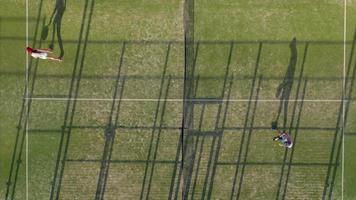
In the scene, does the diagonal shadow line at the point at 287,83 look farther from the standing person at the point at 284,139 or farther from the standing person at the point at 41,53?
the standing person at the point at 41,53

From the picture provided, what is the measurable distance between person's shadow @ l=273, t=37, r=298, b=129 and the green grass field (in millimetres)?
26

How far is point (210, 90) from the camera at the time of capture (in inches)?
416

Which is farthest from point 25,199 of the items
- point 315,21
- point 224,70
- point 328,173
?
point 315,21

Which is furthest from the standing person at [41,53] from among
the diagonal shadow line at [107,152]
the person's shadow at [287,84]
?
the person's shadow at [287,84]

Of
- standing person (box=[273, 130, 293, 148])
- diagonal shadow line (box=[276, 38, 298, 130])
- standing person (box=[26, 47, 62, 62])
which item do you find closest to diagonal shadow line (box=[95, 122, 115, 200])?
standing person (box=[26, 47, 62, 62])

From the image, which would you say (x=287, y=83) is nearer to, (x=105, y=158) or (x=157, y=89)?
(x=157, y=89)

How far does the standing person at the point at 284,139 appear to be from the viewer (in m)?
10.4

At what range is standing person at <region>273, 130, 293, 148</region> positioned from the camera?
10.4m

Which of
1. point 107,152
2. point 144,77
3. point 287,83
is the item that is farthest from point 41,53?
point 287,83

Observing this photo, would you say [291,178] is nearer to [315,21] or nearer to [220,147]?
[220,147]

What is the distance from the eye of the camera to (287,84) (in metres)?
10.6

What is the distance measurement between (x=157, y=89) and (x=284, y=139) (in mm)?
3445

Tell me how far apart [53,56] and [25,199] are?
374 cm

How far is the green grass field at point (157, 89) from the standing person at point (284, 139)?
0.19m
